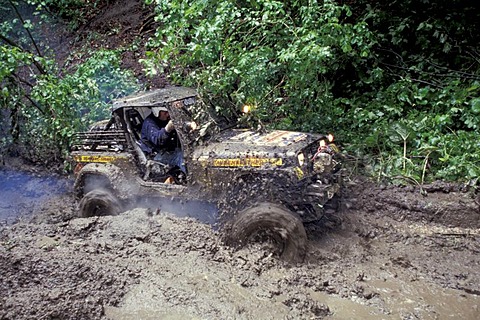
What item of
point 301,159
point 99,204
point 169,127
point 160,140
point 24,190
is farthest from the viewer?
point 24,190

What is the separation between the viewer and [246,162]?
5.35m

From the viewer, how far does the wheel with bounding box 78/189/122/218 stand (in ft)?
21.2

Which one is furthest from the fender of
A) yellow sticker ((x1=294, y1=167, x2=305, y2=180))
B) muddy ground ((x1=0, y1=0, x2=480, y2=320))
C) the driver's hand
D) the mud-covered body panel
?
yellow sticker ((x1=294, y1=167, x2=305, y2=180))

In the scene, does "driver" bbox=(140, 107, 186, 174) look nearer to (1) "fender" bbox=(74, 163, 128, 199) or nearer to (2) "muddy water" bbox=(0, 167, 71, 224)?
(1) "fender" bbox=(74, 163, 128, 199)

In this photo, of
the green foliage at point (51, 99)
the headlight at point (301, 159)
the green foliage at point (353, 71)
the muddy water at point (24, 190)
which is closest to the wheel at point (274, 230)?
the headlight at point (301, 159)

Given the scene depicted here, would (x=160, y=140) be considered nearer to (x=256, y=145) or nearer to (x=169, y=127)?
(x=169, y=127)

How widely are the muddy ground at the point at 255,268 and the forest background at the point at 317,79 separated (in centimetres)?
91

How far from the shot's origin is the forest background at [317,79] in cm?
704

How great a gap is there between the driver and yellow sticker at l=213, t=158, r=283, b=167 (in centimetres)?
77

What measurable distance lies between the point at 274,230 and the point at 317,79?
4.18 m

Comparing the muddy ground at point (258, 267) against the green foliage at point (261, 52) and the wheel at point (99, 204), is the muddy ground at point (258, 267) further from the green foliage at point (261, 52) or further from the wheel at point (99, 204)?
the green foliage at point (261, 52)

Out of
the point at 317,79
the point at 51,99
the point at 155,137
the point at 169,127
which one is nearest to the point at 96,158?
the point at 155,137

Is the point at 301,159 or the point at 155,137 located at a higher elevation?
the point at 155,137

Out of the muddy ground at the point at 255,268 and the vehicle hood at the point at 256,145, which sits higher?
the vehicle hood at the point at 256,145
